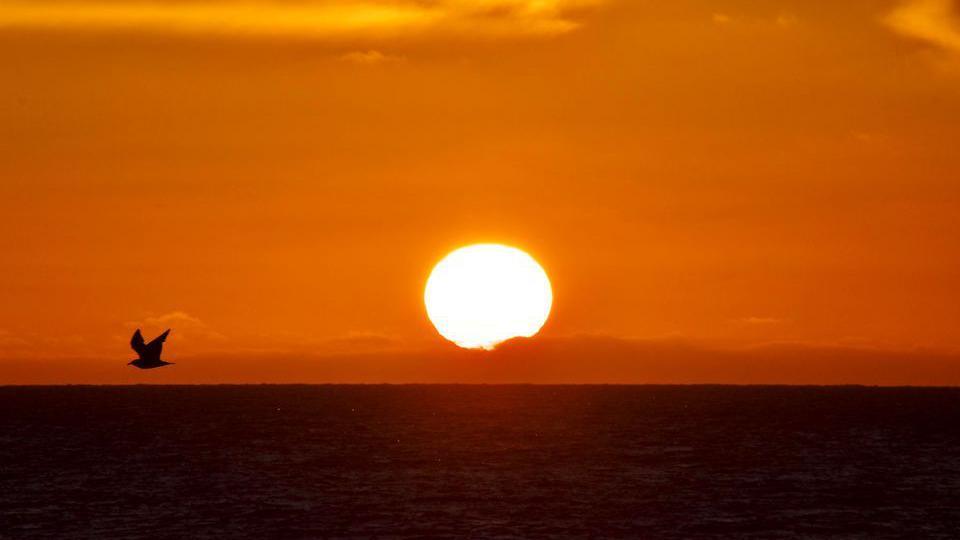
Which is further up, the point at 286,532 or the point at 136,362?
the point at 136,362

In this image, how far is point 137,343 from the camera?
184 feet

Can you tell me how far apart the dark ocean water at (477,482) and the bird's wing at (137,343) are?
8851mm

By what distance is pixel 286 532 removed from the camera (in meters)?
60.3

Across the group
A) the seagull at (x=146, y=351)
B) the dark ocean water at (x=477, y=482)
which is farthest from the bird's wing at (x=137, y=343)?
the dark ocean water at (x=477, y=482)

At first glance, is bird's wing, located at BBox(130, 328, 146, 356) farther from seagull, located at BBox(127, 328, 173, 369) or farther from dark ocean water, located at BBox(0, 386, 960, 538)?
dark ocean water, located at BBox(0, 386, 960, 538)

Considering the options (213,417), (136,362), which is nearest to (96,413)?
(213,417)

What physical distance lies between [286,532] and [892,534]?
28.1m

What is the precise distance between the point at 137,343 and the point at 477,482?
1196 inches

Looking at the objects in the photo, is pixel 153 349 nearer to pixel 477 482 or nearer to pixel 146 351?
pixel 146 351

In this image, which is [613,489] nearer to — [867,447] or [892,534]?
[892,534]

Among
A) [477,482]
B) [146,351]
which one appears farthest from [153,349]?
[477,482]

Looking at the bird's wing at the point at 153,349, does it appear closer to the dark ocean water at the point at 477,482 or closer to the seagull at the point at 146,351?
the seagull at the point at 146,351

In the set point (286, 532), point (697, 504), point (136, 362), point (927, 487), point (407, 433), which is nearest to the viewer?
point (136, 362)

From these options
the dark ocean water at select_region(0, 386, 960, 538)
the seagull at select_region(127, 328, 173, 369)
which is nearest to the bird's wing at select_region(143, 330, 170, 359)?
the seagull at select_region(127, 328, 173, 369)
